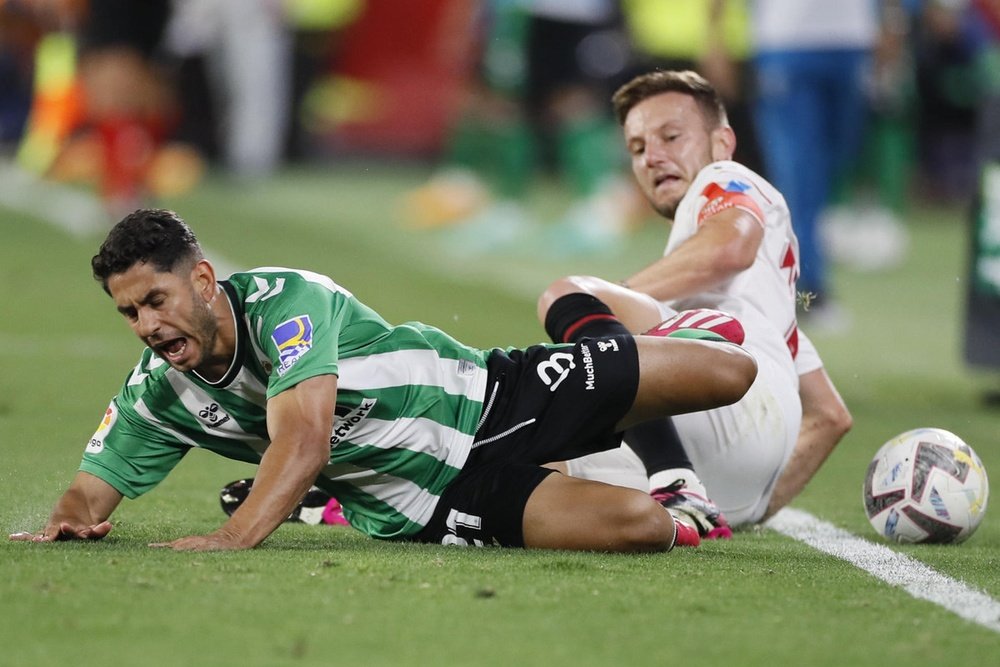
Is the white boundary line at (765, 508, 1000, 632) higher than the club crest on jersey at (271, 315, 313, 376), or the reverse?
the club crest on jersey at (271, 315, 313, 376)

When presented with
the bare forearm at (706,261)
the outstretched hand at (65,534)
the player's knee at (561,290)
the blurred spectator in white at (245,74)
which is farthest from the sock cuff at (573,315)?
the blurred spectator in white at (245,74)

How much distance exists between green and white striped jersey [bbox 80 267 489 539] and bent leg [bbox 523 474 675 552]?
0.25 m

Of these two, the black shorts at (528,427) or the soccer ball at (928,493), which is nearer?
the black shorts at (528,427)

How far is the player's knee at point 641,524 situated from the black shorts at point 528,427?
0.82ft

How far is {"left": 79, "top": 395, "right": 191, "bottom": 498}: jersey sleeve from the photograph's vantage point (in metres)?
4.24

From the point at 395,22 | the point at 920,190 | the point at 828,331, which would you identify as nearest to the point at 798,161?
the point at 828,331

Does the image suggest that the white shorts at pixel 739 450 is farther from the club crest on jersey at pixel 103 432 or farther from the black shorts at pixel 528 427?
the club crest on jersey at pixel 103 432

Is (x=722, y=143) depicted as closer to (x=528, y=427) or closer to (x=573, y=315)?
(x=573, y=315)

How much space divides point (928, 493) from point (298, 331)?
5.86 ft

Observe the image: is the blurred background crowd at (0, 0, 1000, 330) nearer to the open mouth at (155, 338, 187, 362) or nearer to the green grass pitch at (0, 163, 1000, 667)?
the green grass pitch at (0, 163, 1000, 667)

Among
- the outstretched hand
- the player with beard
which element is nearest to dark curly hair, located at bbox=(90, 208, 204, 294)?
the player with beard

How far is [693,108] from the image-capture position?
5336 millimetres

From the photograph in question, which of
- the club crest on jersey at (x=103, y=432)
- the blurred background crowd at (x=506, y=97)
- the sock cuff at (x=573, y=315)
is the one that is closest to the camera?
the club crest on jersey at (x=103, y=432)

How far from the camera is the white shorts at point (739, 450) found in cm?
464
